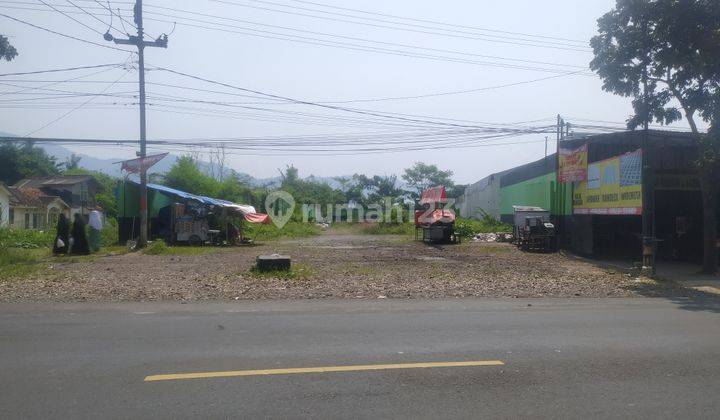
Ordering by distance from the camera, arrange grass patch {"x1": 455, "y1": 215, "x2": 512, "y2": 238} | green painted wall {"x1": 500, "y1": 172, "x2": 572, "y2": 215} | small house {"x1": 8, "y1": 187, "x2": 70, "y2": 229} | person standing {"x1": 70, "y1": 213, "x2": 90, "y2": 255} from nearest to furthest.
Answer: person standing {"x1": 70, "y1": 213, "x2": 90, "y2": 255}
green painted wall {"x1": 500, "y1": 172, "x2": 572, "y2": 215}
grass patch {"x1": 455, "y1": 215, "x2": 512, "y2": 238}
small house {"x1": 8, "y1": 187, "x2": 70, "y2": 229}

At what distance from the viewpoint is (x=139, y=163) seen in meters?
26.8

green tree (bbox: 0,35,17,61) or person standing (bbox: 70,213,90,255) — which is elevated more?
green tree (bbox: 0,35,17,61)

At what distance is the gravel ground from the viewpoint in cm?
1348

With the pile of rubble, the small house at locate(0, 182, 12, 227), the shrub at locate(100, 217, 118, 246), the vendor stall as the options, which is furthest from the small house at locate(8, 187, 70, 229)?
the pile of rubble

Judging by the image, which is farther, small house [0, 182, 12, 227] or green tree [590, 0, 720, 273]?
small house [0, 182, 12, 227]

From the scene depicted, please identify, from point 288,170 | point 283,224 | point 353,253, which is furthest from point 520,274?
point 288,170

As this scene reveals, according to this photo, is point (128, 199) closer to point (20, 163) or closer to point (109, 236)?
point (109, 236)

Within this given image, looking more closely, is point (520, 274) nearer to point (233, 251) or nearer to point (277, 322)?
point (277, 322)

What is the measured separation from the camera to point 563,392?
5996 mm

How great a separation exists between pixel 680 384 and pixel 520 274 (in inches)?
441

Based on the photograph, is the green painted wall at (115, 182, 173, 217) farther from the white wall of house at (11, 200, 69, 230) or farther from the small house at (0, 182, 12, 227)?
the small house at (0, 182, 12, 227)

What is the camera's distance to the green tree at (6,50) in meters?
17.8

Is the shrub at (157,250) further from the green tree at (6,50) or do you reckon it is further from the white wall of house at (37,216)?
the white wall of house at (37,216)

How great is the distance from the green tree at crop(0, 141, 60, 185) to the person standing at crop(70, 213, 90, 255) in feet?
150
